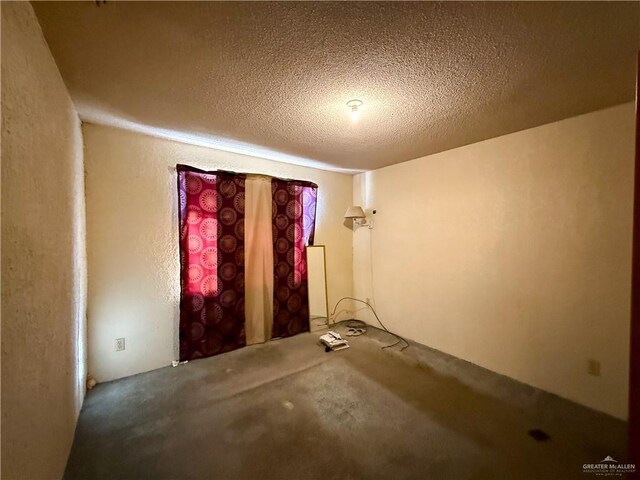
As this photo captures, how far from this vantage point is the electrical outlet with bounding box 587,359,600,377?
6.26ft

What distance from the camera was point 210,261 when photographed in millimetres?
2779

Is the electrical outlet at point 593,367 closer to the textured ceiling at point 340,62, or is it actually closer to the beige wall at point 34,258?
the textured ceiling at point 340,62

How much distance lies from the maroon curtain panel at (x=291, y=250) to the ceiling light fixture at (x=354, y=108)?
1.44 meters

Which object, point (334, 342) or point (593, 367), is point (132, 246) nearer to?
point (334, 342)

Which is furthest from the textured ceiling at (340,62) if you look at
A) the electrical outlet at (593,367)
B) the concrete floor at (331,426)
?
the concrete floor at (331,426)

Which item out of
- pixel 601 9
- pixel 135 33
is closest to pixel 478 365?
Answer: pixel 601 9

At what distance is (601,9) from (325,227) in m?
2.98

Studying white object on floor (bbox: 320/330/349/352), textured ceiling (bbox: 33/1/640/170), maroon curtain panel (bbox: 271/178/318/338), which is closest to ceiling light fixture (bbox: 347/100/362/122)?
textured ceiling (bbox: 33/1/640/170)

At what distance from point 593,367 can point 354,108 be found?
8.32 ft

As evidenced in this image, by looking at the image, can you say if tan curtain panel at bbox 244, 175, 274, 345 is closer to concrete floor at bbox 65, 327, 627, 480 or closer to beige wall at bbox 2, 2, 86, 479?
concrete floor at bbox 65, 327, 627, 480

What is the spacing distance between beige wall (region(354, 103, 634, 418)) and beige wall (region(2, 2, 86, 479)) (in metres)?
3.02

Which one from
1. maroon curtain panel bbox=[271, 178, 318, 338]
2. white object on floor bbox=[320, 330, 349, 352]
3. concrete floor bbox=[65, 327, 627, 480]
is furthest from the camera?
maroon curtain panel bbox=[271, 178, 318, 338]

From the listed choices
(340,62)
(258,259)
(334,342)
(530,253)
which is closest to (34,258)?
(340,62)

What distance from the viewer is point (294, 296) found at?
3385 millimetres
